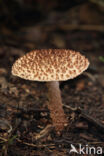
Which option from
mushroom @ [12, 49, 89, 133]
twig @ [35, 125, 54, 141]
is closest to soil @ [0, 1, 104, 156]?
twig @ [35, 125, 54, 141]

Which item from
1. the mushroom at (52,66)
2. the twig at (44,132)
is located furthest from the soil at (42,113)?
the mushroom at (52,66)

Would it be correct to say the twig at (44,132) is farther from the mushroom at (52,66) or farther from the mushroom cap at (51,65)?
the mushroom cap at (51,65)

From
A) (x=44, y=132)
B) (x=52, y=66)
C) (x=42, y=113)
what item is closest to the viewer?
(x=52, y=66)

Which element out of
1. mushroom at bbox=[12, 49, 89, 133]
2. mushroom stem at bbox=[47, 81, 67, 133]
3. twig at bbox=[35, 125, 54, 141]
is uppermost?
mushroom at bbox=[12, 49, 89, 133]

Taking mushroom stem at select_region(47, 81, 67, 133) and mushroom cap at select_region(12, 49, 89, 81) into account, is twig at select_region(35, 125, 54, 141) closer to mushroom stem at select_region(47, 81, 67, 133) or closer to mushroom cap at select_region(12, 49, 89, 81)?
mushroom stem at select_region(47, 81, 67, 133)

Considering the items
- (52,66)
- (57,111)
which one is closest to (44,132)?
(57,111)

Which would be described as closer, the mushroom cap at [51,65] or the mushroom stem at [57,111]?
the mushroom cap at [51,65]

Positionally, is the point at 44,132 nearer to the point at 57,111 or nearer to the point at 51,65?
the point at 57,111
